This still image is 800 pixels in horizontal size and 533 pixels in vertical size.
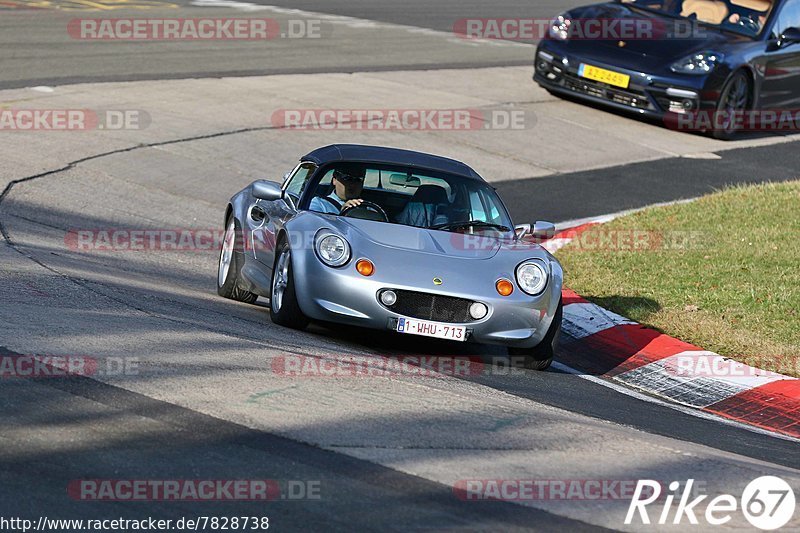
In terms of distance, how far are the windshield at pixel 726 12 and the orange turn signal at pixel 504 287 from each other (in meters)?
11.1

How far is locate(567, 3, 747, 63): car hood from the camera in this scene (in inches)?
672

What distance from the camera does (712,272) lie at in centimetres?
1091

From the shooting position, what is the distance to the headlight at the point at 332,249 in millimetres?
7871

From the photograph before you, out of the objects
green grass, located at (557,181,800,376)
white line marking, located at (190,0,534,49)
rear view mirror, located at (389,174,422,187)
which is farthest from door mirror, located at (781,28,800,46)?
rear view mirror, located at (389,174,422,187)

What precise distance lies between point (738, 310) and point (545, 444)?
174 inches

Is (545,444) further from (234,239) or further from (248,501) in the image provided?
(234,239)

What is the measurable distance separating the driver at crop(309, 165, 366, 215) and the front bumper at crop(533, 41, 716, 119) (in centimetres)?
885

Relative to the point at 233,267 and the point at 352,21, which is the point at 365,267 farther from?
the point at 352,21

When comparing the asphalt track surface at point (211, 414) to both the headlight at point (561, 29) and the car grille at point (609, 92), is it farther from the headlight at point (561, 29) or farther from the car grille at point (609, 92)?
the headlight at point (561, 29)

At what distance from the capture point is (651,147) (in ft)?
55.8

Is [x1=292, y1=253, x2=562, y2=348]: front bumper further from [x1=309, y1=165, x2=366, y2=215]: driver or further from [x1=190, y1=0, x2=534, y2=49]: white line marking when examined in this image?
[x1=190, y1=0, x2=534, y2=49]: white line marking

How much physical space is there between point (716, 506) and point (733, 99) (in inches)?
510

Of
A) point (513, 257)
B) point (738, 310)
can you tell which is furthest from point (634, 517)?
point (738, 310)

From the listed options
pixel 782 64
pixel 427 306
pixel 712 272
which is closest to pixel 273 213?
pixel 427 306
